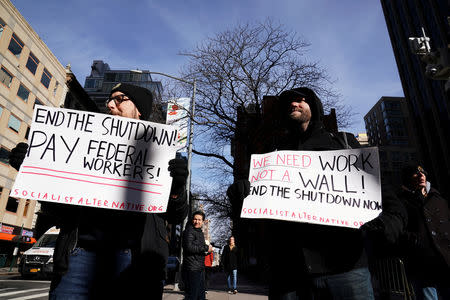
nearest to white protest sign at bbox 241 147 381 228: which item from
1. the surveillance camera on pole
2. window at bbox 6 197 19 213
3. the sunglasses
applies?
the sunglasses

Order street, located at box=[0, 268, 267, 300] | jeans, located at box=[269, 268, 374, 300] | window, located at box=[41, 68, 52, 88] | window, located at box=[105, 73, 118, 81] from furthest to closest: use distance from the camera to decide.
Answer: window, located at box=[105, 73, 118, 81] < window, located at box=[41, 68, 52, 88] < street, located at box=[0, 268, 267, 300] < jeans, located at box=[269, 268, 374, 300]

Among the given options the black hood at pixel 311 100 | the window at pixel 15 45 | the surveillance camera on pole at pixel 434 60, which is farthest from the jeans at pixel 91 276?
the window at pixel 15 45

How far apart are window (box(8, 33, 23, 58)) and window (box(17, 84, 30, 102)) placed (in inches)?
102

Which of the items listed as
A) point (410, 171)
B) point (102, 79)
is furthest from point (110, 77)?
point (410, 171)

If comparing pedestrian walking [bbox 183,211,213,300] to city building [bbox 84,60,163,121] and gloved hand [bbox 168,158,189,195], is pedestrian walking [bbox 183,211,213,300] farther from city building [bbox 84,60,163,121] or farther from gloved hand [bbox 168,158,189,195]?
city building [bbox 84,60,163,121]

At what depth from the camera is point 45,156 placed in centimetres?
216

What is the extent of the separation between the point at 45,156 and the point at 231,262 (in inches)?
363

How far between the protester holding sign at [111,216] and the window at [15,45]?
27262 mm

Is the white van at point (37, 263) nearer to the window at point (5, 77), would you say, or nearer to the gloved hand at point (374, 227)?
the gloved hand at point (374, 227)

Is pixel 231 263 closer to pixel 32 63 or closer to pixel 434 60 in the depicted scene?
pixel 434 60

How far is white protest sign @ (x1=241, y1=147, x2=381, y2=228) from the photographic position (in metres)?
1.95

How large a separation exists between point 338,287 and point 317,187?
684mm

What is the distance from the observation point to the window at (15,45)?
23.2 m

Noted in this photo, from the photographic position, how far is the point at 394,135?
247 feet
